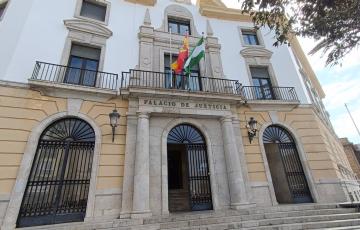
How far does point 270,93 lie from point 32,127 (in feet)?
36.2

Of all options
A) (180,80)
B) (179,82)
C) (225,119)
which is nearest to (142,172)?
(225,119)

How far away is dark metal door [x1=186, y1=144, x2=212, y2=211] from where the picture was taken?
26.0 feet

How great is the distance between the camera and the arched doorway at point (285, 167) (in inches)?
348

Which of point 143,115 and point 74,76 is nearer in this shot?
point 143,115

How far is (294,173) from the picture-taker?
30.0 ft

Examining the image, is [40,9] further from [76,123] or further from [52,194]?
[52,194]

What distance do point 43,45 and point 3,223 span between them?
21.7 feet

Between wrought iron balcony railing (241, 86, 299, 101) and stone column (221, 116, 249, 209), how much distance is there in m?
2.39

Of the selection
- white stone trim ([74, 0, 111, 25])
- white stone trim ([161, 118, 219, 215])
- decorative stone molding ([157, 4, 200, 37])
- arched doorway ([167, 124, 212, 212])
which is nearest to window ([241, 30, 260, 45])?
decorative stone molding ([157, 4, 200, 37])

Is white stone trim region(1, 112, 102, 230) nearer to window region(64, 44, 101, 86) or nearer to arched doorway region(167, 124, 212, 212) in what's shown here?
window region(64, 44, 101, 86)

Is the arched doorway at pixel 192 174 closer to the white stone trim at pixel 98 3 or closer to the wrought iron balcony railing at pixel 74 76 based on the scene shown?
the wrought iron balcony railing at pixel 74 76

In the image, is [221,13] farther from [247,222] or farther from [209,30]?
[247,222]

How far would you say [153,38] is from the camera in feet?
34.0

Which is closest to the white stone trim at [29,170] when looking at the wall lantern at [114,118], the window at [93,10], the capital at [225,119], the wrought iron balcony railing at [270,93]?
the wall lantern at [114,118]
